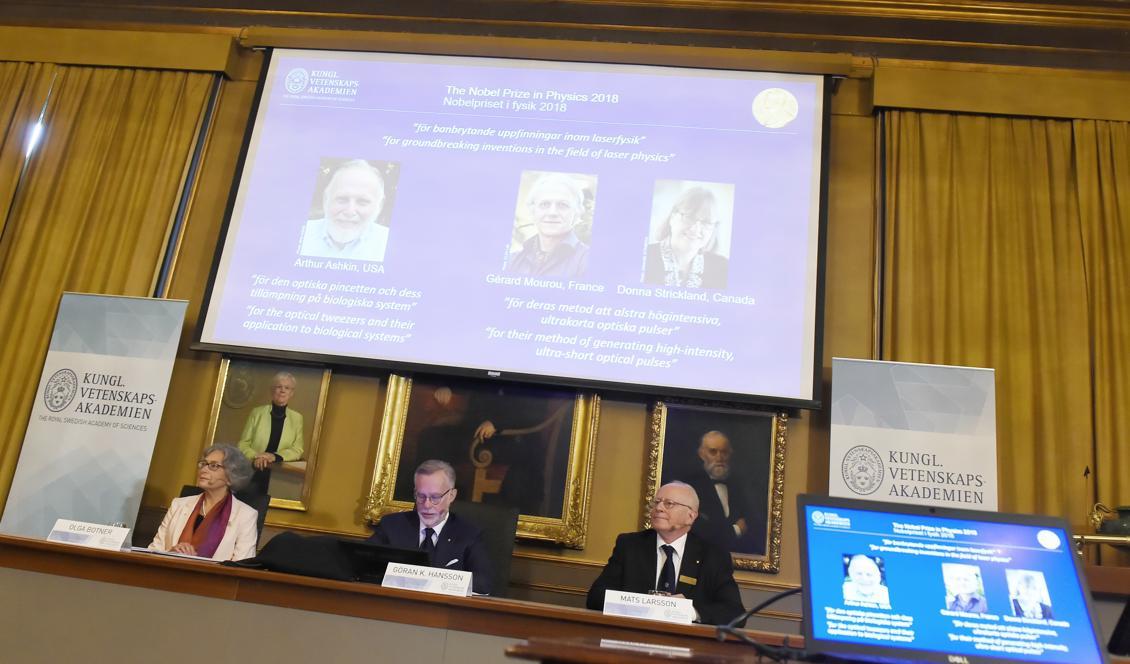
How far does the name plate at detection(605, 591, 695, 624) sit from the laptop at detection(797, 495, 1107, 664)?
1.10 m

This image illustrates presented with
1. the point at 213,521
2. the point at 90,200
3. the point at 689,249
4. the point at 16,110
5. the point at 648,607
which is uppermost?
the point at 16,110

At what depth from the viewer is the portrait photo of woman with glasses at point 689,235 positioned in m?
4.36

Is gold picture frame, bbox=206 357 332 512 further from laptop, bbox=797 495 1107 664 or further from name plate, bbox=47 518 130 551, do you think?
laptop, bbox=797 495 1107 664

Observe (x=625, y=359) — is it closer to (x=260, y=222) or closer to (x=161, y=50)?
(x=260, y=222)

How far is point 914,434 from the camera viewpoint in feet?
13.1

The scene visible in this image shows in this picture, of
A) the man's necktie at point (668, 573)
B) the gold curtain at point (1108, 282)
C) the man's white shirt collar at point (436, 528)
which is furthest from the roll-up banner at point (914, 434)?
the man's white shirt collar at point (436, 528)

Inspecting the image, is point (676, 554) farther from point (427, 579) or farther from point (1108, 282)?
point (1108, 282)

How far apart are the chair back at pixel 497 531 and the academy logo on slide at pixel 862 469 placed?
4.88ft

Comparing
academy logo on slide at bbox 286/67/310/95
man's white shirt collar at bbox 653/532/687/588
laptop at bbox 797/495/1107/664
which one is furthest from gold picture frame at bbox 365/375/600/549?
laptop at bbox 797/495/1107/664

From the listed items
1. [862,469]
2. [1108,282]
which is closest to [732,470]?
[862,469]

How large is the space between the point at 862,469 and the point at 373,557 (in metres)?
2.22

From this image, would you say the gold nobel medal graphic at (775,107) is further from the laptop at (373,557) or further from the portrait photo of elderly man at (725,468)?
the laptop at (373,557)

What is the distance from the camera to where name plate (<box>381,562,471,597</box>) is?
2773 millimetres

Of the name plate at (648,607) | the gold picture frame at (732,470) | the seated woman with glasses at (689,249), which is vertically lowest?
the name plate at (648,607)
